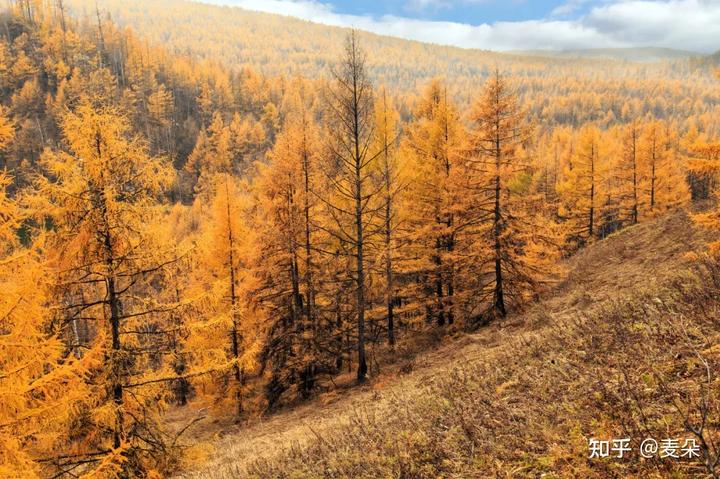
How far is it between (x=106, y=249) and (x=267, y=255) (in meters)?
9.43

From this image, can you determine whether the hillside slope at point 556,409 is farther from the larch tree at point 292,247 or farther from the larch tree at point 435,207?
the larch tree at point 435,207

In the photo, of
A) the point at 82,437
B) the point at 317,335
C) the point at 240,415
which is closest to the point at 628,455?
the point at 82,437

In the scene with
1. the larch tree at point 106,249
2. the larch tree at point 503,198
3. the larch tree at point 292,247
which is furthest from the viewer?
the larch tree at point 292,247

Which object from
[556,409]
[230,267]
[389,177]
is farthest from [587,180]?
[556,409]

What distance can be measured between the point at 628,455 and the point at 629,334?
12.4 feet

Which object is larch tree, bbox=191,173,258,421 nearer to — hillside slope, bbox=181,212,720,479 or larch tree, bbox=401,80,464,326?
larch tree, bbox=401,80,464,326

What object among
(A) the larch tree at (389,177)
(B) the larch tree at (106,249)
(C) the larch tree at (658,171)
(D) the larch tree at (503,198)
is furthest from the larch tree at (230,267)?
(C) the larch tree at (658,171)

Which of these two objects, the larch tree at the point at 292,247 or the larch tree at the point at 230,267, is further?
the larch tree at the point at 230,267

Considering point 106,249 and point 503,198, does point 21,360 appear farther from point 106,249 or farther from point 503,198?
point 503,198

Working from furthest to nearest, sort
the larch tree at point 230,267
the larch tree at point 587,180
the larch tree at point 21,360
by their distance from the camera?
the larch tree at point 587,180
the larch tree at point 230,267
the larch tree at point 21,360

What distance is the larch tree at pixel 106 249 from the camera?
30.3 ft

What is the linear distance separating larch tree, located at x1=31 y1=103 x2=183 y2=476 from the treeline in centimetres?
4

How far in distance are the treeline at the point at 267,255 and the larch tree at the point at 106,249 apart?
4cm

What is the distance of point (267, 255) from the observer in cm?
1897
